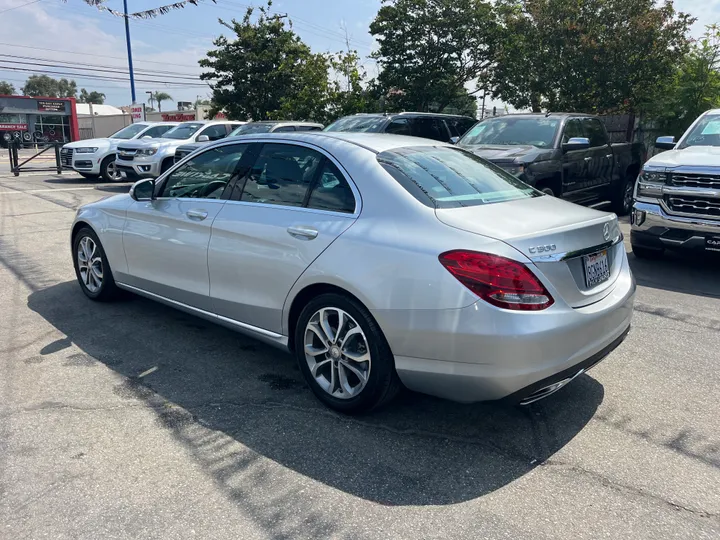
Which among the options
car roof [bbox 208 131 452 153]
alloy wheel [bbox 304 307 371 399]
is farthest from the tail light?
car roof [bbox 208 131 452 153]

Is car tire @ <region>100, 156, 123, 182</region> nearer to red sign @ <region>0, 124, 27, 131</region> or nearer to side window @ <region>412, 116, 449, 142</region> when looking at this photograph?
side window @ <region>412, 116, 449, 142</region>

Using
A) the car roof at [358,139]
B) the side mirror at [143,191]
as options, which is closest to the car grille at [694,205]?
the car roof at [358,139]

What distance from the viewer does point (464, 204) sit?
11.4 feet

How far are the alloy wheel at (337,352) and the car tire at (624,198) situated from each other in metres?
8.62

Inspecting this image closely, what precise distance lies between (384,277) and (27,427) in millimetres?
2217

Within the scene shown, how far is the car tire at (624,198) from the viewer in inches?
422

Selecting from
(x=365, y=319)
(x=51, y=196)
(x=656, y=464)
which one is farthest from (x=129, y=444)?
(x=51, y=196)

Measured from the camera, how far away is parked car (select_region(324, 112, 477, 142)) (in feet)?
37.2

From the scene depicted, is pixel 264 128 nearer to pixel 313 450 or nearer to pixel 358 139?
pixel 358 139

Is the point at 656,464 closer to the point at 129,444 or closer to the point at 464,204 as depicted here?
the point at 464,204

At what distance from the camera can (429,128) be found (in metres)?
12.1

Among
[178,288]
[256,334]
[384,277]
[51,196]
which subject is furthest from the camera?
[51,196]

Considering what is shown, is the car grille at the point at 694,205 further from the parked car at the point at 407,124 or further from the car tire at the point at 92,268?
the car tire at the point at 92,268

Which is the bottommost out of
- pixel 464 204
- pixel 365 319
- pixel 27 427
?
pixel 27 427
